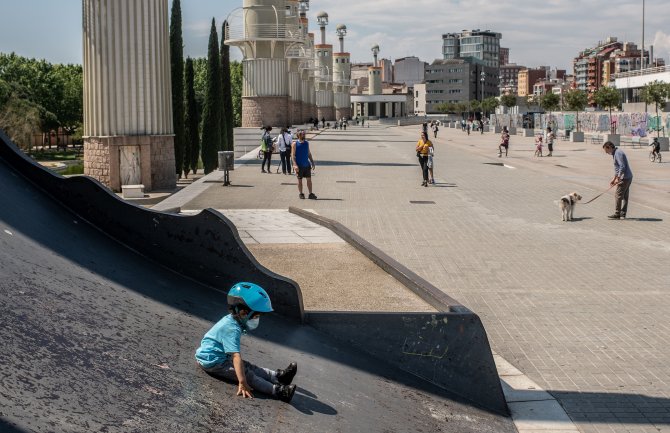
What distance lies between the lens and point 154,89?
2275cm

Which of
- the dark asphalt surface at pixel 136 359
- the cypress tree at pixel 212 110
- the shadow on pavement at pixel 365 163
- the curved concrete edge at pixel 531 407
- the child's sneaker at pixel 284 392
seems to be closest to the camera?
the dark asphalt surface at pixel 136 359

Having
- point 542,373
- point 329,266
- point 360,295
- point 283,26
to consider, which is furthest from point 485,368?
point 283,26

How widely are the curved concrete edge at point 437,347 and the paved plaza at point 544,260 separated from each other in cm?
66

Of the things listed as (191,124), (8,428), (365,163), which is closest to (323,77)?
(191,124)

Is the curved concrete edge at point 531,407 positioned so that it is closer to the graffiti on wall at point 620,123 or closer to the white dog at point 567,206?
the white dog at point 567,206

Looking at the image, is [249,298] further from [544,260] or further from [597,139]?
[597,139]

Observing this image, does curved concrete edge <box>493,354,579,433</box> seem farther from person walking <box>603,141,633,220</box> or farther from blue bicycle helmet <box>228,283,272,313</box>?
person walking <box>603,141,633,220</box>

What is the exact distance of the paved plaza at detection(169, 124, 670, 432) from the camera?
688 centimetres

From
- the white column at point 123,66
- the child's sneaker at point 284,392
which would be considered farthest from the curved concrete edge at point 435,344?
the white column at point 123,66

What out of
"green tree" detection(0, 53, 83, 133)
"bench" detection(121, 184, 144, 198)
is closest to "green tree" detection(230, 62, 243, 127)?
"green tree" detection(0, 53, 83, 133)

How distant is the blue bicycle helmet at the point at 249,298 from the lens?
505cm

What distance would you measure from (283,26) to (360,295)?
45827 mm

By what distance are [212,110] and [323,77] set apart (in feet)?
256

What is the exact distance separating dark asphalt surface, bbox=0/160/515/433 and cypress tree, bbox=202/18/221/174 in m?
28.6
